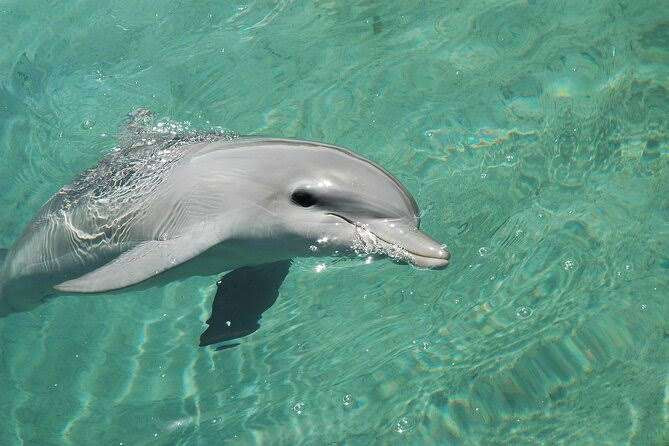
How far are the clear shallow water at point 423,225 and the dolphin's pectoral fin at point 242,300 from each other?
0.20 metres

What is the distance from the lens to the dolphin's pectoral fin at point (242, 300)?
5.48m

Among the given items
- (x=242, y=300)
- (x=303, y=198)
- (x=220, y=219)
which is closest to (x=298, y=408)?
(x=242, y=300)

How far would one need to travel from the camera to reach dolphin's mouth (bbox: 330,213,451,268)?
12.9 ft

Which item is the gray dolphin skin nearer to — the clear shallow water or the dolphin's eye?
the dolphin's eye

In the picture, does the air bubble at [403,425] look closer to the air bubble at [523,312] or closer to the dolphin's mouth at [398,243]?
Result: the air bubble at [523,312]

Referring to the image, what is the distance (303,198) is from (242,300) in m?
1.41

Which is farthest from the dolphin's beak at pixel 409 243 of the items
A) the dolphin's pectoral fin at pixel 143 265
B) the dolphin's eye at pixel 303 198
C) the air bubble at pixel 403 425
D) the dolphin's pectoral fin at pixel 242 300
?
the dolphin's pectoral fin at pixel 242 300

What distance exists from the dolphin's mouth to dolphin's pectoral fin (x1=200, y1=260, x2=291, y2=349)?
134 cm

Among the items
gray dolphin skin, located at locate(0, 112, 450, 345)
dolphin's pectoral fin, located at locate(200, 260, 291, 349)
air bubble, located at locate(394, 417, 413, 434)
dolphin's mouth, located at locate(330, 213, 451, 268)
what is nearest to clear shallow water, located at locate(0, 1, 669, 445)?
air bubble, located at locate(394, 417, 413, 434)

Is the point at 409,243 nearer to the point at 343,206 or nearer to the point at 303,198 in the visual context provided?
the point at 343,206

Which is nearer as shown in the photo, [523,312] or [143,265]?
[143,265]

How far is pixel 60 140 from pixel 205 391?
339 cm

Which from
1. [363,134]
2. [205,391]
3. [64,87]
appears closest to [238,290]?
[205,391]

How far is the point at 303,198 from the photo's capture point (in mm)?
4430
